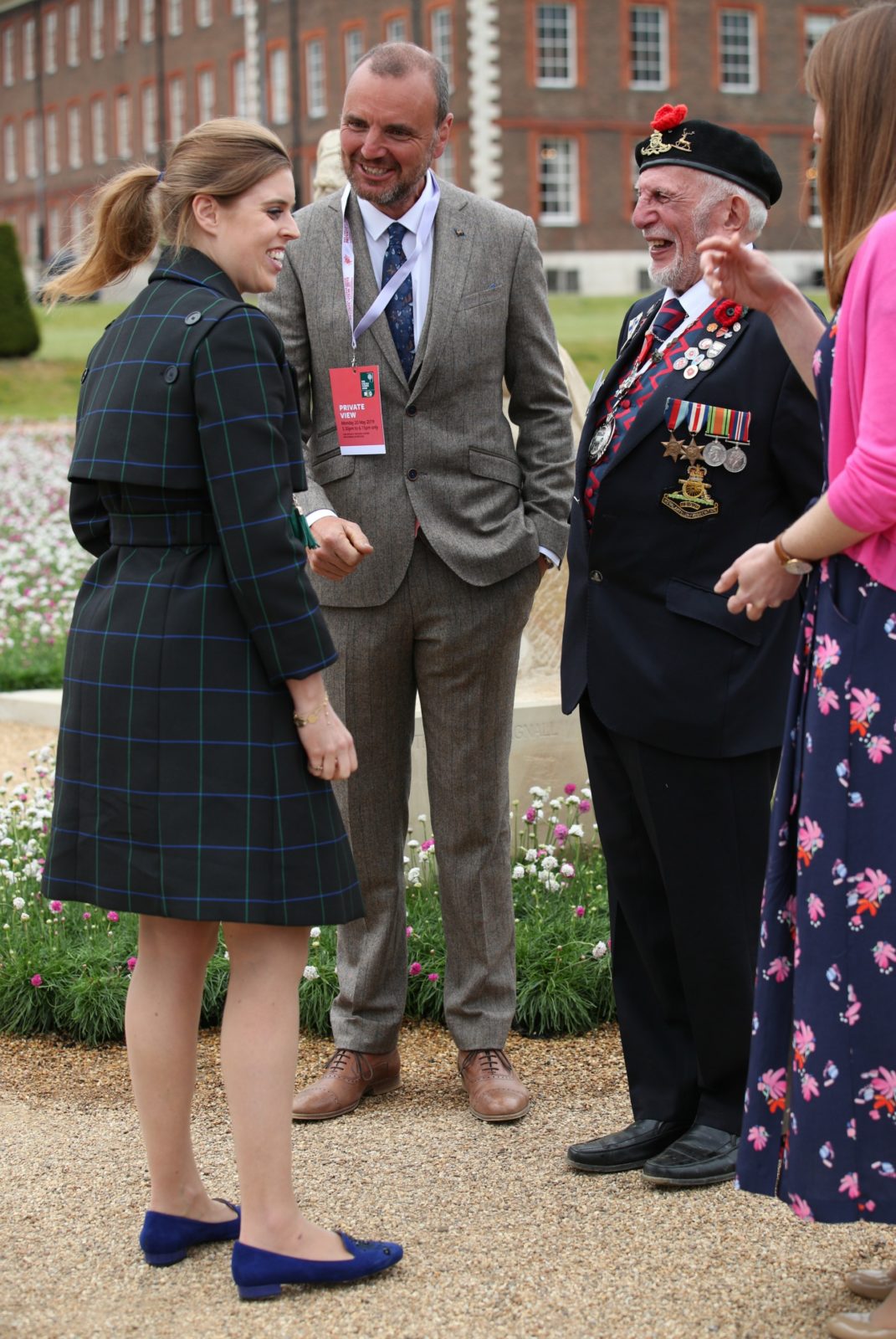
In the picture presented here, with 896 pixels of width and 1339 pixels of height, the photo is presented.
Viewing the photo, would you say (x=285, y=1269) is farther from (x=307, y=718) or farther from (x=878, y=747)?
(x=878, y=747)

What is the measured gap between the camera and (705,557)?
11.1 feet

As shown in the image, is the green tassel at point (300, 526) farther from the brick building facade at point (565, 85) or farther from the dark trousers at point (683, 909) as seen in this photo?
the brick building facade at point (565, 85)

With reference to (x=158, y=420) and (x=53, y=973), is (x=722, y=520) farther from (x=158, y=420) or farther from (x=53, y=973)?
(x=53, y=973)

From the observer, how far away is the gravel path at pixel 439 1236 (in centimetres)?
291

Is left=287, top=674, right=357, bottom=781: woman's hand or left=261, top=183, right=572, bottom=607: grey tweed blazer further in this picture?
left=261, top=183, right=572, bottom=607: grey tweed blazer

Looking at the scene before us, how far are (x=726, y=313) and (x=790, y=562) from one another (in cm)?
77

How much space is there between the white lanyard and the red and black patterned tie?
2.30 feet

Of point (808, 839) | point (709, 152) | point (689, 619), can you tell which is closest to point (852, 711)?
point (808, 839)

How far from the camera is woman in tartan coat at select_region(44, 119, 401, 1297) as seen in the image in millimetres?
2859

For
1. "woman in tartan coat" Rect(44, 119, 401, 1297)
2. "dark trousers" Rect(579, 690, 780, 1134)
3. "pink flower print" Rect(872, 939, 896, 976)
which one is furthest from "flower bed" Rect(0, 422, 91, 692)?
"pink flower print" Rect(872, 939, 896, 976)

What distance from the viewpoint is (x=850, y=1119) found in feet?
8.85

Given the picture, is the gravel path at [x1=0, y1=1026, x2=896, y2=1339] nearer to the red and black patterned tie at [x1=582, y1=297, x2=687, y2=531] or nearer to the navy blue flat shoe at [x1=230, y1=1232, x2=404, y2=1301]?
the navy blue flat shoe at [x1=230, y1=1232, x2=404, y2=1301]

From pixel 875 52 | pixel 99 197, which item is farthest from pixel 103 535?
pixel 875 52

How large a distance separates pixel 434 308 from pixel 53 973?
220 cm
